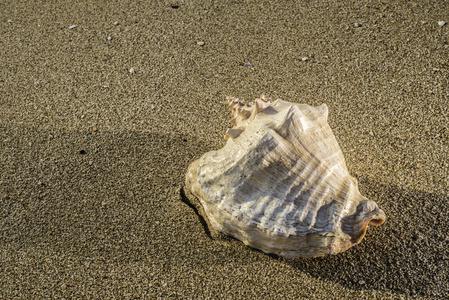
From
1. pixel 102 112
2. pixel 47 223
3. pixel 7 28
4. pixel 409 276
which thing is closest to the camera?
pixel 409 276

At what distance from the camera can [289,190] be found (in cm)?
194

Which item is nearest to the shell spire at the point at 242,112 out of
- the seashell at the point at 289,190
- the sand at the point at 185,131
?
the seashell at the point at 289,190

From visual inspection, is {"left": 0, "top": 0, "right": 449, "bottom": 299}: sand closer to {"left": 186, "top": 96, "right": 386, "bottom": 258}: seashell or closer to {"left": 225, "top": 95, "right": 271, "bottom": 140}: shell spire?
{"left": 186, "top": 96, "right": 386, "bottom": 258}: seashell

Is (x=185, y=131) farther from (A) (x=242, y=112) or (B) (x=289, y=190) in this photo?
(B) (x=289, y=190)

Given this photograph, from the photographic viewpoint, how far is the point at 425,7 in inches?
134

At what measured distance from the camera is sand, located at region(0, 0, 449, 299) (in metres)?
2.16

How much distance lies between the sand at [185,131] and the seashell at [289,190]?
0.74 ft

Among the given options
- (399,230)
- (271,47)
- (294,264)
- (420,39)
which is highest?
(420,39)

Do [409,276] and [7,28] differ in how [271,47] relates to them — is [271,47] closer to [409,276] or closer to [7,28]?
[409,276]

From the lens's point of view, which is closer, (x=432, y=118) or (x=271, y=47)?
(x=432, y=118)

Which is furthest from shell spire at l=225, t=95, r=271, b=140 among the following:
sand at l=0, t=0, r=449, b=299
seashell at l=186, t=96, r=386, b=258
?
sand at l=0, t=0, r=449, b=299

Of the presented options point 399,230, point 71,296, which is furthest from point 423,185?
point 71,296

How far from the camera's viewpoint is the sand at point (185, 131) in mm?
2158

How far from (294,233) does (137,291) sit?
0.90 meters
